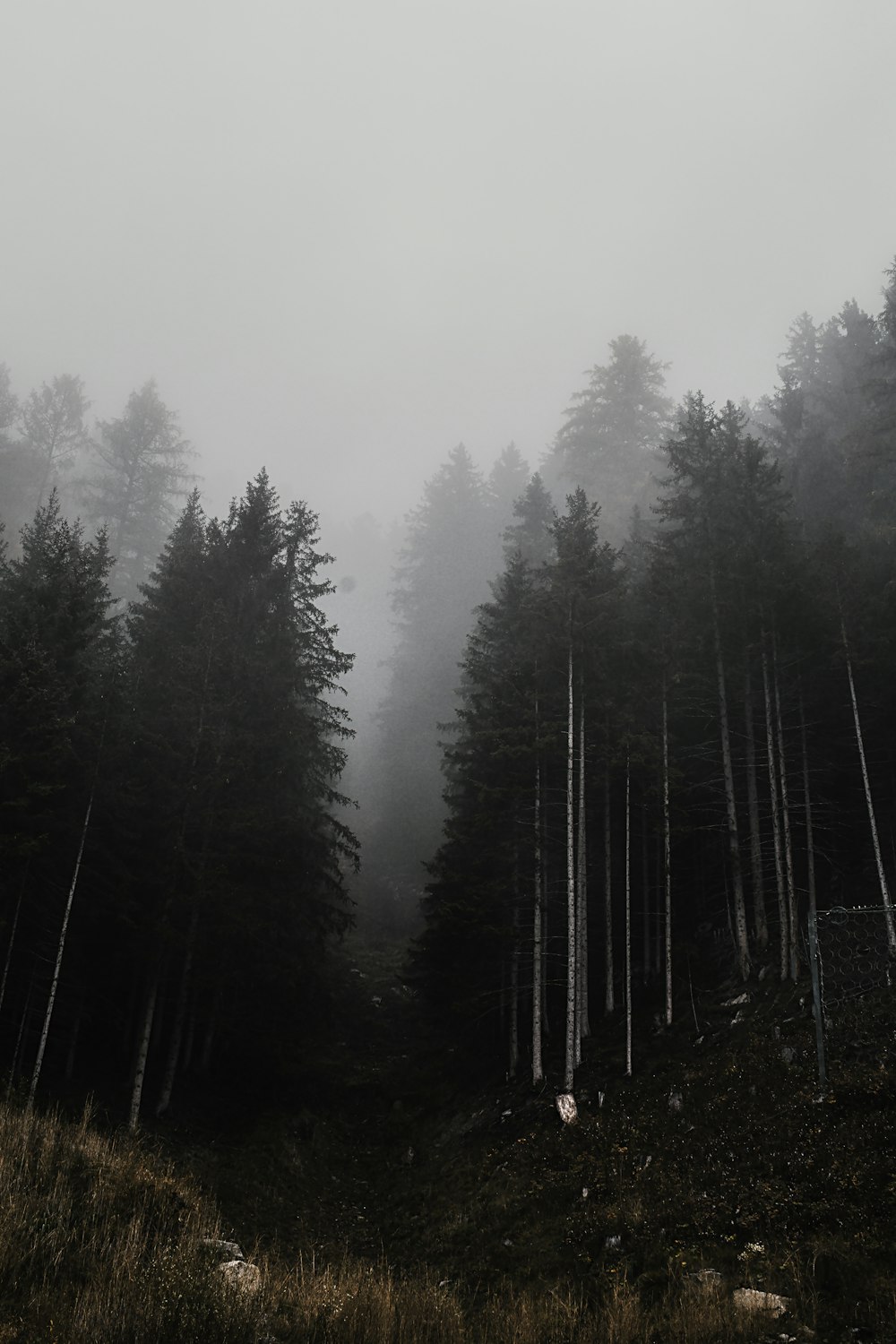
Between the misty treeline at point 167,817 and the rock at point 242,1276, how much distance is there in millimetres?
9211

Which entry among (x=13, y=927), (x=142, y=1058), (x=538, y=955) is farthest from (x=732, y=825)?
(x=13, y=927)

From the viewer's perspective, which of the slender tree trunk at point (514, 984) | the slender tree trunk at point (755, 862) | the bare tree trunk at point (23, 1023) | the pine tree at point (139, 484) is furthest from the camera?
the pine tree at point (139, 484)

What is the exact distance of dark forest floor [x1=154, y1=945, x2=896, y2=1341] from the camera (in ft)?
28.8

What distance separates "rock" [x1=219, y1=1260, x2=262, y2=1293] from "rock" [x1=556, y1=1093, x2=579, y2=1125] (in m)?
9.34

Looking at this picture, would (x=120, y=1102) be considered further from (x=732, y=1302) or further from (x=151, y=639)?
(x=732, y=1302)

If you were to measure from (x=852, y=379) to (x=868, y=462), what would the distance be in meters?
18.0

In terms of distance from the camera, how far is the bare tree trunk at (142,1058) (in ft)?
50.0

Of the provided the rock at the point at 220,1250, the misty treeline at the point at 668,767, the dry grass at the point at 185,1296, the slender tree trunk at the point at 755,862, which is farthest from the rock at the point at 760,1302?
the slender tree trunk at the point at 755,862

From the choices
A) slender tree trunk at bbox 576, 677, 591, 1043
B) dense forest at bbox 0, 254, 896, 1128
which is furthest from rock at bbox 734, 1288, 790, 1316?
slender tree trunk at bbox 576, 677, 591, 1043

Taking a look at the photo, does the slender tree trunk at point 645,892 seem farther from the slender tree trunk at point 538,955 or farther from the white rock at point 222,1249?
the white rock at point 222,1249

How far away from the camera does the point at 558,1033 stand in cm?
2092

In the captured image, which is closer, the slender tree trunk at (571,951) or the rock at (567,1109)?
the rock at (567,1109)

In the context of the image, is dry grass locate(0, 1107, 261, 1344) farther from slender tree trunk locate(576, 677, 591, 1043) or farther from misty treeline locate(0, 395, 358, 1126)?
slender tree trunk locate(576, 677, 591, 1043)

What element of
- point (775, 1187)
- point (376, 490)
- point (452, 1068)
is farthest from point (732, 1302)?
point (376, 490)
